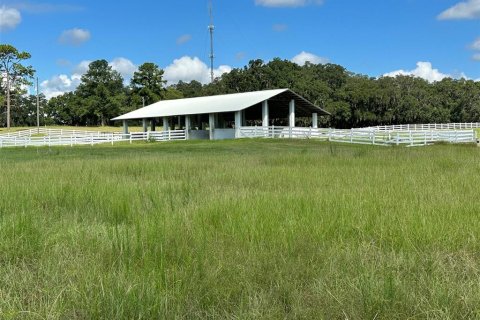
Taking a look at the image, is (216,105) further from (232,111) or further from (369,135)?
(369,135)

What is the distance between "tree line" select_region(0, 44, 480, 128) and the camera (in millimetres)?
83188

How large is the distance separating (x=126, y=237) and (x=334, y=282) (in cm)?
229

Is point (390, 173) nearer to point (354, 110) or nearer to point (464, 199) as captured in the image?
point (464, 199)

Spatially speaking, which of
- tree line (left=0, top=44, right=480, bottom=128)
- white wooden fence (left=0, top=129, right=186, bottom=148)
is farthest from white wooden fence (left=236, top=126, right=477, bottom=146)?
tree line (left=0, top=44, right=480, bottom=128)

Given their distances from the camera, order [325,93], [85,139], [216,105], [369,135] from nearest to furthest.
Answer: [369,135] < [85,139] < [216,105] < [325,93]

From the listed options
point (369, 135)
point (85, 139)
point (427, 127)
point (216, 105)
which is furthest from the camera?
point (427, 127)

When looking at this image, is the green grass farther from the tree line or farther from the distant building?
the tree line

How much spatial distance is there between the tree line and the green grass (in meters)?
76.0

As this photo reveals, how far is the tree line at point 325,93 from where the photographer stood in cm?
8319

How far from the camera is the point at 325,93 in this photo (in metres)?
84.4

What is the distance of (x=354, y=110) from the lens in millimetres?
84812

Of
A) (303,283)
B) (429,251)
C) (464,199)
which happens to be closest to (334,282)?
(303,283)

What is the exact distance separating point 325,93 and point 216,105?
140ft

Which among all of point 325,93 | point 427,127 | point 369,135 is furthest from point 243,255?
point 325,93
